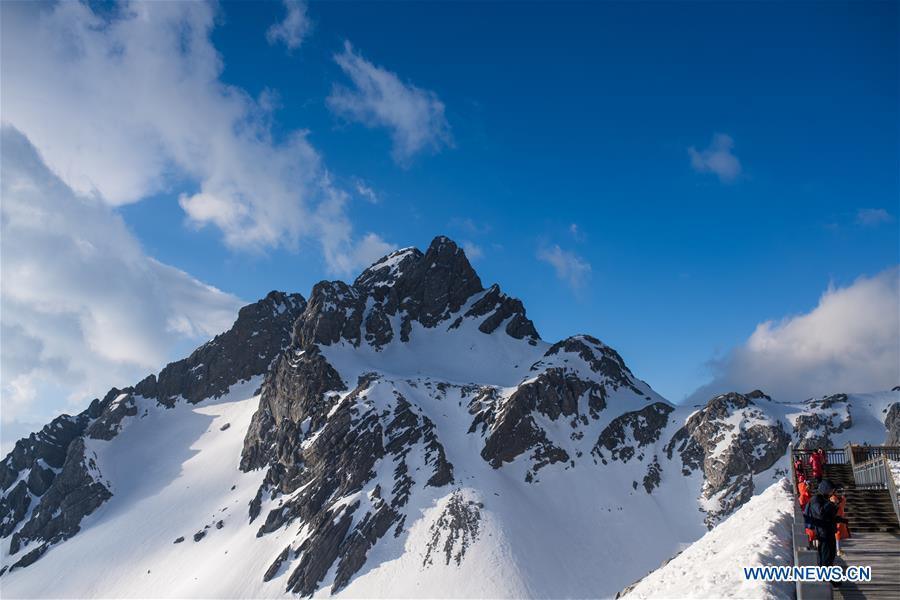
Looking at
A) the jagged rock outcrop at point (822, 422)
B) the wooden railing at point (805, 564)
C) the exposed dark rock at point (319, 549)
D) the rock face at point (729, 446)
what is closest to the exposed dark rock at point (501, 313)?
the rock face at point (729, 446)

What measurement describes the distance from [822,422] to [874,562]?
326ft

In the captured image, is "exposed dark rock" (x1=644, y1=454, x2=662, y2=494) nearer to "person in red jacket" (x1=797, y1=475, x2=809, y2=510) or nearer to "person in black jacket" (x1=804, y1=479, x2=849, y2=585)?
"person in red jacket" (x1=797, y1=475, x2=809, y2=510)

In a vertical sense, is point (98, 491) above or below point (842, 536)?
above

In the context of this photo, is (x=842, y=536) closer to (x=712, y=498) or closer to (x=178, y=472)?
(x=712, y=498)


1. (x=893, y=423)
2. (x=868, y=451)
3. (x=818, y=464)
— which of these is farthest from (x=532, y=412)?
(x=818, y=464)

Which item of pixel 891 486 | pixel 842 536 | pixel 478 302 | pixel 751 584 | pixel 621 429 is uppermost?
pixel 478 302

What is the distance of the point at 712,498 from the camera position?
97375mm

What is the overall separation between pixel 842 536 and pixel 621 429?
10149 cm

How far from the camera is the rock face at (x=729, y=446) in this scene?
95.7 m

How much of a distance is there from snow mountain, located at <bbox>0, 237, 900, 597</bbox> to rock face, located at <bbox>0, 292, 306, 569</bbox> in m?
0.58

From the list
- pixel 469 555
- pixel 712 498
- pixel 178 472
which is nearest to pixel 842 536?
pixel 469 555

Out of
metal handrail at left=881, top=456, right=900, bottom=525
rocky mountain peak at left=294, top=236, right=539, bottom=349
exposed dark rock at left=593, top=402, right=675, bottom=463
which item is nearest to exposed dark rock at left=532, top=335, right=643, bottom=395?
exposed dark rock at left=593, top=402, right=675, bottom=463

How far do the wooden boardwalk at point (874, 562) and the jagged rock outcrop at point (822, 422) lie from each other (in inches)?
3437

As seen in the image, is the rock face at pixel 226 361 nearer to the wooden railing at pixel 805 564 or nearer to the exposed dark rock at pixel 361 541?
the exposed dark rock at pixel 361 541
